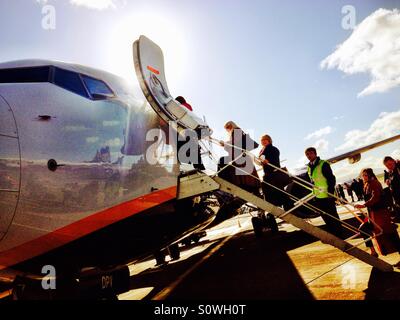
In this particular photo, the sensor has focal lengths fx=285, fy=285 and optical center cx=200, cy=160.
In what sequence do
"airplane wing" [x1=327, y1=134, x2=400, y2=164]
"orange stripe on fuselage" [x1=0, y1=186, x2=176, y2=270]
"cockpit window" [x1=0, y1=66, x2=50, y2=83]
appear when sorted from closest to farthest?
"orange stripe on fuselage" [x1=0, y1=186, x2=176, y2=270] < "cockpit window" [x1=0, y1=66, x2=50, y2=83] < "airplane wing" [x1=327, y1=134, x2=400, y2=164]

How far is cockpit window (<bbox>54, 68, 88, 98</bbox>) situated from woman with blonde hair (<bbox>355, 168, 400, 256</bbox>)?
4.63 metres

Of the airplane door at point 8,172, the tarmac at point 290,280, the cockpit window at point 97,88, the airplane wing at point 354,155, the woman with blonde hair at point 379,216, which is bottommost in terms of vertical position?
the tarmac at point 290,280

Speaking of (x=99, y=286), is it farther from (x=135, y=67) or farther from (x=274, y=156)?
(x=274, y=156)

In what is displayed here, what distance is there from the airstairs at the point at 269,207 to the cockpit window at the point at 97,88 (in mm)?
1680

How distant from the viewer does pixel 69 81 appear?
156 inches

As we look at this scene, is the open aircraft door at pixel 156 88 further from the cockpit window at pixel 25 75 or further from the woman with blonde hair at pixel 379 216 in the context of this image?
the woman with blonde hair at pixel 379 216

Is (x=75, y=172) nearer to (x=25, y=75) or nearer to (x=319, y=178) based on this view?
(x=25, y=75)

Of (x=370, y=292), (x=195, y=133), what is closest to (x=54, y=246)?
(x=195, y=133)

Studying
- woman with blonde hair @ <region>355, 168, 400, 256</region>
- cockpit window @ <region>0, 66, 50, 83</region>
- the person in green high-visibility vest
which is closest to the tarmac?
woman with blonde hair @ <region>355, 168, 400, 256</region>

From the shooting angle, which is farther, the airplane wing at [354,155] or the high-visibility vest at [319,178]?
the airplane wing at [354,155]

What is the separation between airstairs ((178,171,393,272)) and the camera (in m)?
4.05

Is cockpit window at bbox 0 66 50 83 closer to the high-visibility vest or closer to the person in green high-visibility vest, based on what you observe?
the person in green high-visibility vest

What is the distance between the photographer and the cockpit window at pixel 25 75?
11.9 ft

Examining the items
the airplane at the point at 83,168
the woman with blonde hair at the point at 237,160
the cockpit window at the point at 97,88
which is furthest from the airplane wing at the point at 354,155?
the cockpit window at the point at 97,88
